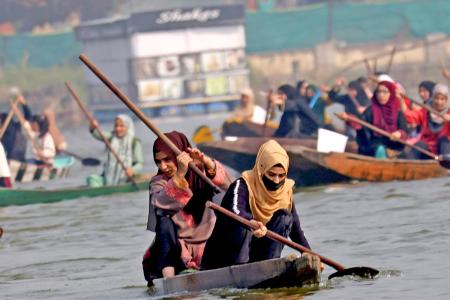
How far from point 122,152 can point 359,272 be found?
989 cm

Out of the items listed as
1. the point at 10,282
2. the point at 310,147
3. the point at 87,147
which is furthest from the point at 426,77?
the point at 10,282

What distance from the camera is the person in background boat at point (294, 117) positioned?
920 inches

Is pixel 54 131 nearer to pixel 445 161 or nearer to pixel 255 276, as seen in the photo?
pixel 445 161

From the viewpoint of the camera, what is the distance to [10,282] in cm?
1438

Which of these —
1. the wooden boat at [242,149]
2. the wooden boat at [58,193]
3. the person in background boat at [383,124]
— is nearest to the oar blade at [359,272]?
the person in background boat at [383,124]

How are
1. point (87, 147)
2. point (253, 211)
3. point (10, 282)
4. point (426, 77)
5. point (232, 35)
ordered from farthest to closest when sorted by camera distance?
point (232, 35) < point (426, 77) < point (87, 147) < point (10, 282) < point (253, 211)

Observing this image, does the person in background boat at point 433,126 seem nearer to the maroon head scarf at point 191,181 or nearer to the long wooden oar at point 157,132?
the long wooden oar at point 157,132

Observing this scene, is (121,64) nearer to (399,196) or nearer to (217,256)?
(399,196)

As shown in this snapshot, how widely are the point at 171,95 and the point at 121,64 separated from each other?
9.51 feet

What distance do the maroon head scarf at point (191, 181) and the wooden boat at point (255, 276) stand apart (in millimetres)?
457

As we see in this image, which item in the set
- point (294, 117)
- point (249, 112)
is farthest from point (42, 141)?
point (294, 117)

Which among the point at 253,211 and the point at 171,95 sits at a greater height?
the point at 253,211

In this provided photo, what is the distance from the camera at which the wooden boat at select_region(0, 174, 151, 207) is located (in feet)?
72.3

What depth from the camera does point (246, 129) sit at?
83.6ft
